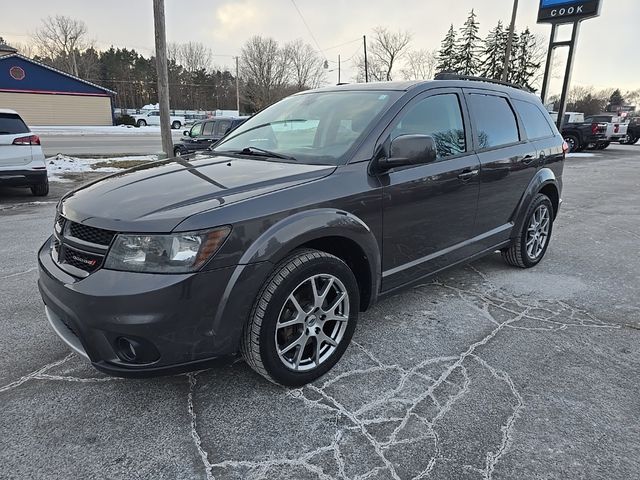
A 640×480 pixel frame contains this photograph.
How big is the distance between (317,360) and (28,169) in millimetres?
7428

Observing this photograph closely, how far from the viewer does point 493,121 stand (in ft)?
13.0

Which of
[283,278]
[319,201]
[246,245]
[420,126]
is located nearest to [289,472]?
[283,278]

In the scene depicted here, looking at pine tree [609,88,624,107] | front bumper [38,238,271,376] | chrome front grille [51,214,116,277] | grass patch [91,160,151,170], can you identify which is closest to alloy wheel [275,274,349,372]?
front bumper [38,238,271,376]

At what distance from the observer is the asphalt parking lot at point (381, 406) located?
207 centimetres

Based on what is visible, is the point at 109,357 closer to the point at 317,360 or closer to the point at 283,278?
the point at 283,278

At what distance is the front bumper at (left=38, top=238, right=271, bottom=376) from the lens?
205 cm

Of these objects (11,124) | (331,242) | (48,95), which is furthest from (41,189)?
(48,95)

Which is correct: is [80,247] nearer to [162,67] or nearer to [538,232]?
[538,232]

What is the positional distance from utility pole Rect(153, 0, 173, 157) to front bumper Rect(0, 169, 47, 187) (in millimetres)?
4379

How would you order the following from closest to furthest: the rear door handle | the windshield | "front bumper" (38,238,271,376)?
1. "front bumper" (38,238,271,376)
2. the windshield
3. the rear door handle

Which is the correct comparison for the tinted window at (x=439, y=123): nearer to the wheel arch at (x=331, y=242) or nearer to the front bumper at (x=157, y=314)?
the wheel arch at (x=331, y=242)

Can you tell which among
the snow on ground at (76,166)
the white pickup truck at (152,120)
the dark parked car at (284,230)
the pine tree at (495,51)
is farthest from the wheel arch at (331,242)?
the pine tree at (495,51)

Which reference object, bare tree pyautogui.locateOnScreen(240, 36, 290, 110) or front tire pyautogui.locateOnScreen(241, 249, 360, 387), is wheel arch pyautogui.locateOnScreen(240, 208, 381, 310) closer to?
front tire pyautogui.locateOnScreen(241, 249, 360, 387)

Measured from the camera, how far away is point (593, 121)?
75.2 feet
